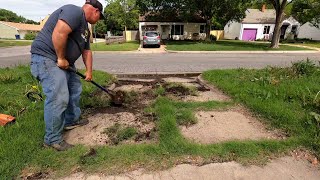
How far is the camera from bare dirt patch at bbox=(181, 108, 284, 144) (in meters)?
3.62

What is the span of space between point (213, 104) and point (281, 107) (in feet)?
4.12

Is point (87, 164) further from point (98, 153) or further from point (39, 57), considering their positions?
point (39, 57)

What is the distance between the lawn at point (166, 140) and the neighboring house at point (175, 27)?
95.6 feet

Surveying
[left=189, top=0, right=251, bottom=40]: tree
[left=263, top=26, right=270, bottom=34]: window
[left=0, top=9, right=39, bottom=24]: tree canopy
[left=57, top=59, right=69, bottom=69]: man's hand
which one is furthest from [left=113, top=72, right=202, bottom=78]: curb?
[left=0, top=9, right=39, bottom=24]: tree canopy

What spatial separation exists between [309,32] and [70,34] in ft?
146

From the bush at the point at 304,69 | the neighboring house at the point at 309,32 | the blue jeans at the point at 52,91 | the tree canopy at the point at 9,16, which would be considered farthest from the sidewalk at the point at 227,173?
the tree canopy at the point at 9,16

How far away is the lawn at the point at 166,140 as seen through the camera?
2.89 m

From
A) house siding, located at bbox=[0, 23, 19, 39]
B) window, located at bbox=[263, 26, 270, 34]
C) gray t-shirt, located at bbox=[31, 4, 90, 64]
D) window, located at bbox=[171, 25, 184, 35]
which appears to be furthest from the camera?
house siding, located at bbox=[0, 23, 19, 39]

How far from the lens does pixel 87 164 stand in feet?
9.46

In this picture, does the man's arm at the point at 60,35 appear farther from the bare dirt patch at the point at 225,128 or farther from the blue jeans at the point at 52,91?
the bare dirt patch at the point at 225,128

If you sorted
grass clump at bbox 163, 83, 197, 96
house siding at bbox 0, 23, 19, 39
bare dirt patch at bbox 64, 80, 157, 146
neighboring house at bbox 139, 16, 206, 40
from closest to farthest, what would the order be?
bare dirt patch at bbox 64, 80, 157, 146 < grass clump at bbox 163, 83, 197, 96 < neighboring house at bbox 139, 16, 206, 40 < house siding at bbox 0, 23, 19, 39

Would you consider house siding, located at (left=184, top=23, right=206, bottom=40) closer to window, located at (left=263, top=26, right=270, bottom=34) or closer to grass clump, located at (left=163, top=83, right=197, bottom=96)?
window, located at (left=263, top=26, right=270, bottom=34)

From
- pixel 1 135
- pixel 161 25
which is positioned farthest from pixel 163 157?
pixel 161 25

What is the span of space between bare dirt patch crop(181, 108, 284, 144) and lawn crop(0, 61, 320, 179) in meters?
0.20
